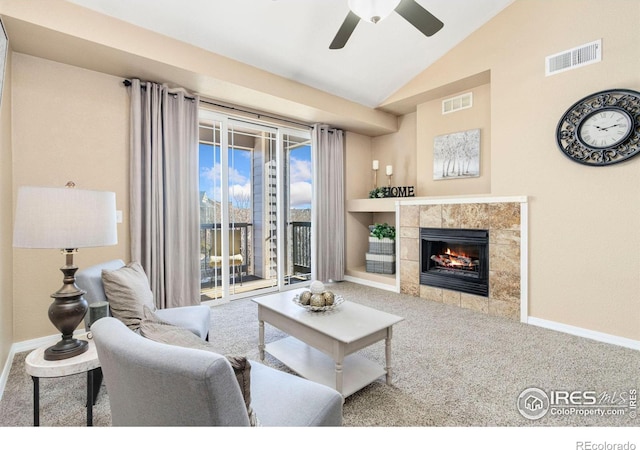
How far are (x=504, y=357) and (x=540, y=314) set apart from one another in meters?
1.09

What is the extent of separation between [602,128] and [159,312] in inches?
158

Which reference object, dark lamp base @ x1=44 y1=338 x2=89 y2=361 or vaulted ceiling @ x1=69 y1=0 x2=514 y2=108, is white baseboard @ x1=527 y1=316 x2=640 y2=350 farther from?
dark lamp base @ x1=44 y1=338 x2=89 y2=361

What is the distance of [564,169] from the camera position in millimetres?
2924

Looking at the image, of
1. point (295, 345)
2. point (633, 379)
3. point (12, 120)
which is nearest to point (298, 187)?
point (295, 345)

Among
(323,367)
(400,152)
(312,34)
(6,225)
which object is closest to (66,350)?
(323,367)

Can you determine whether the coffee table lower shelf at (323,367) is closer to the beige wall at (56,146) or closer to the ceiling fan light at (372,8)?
the beige wall at (56,146)

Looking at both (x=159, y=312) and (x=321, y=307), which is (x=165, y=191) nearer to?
(x=159, y=312)

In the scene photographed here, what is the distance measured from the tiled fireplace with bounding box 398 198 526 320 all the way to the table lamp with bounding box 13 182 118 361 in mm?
3454

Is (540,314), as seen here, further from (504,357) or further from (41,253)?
(41,253)

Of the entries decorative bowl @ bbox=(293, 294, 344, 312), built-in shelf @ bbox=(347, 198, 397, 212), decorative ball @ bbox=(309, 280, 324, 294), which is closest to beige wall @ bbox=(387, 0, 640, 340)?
built-in shelf @ bbox=(347, 198, 397, 212)

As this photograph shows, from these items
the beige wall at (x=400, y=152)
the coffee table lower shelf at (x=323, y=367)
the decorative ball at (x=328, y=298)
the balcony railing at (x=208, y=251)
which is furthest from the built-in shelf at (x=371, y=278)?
the decorative ball at (x=328, y=298)

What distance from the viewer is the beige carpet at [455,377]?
1646 millimetres

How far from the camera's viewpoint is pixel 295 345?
2346 mm

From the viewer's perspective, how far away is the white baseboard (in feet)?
8.40
